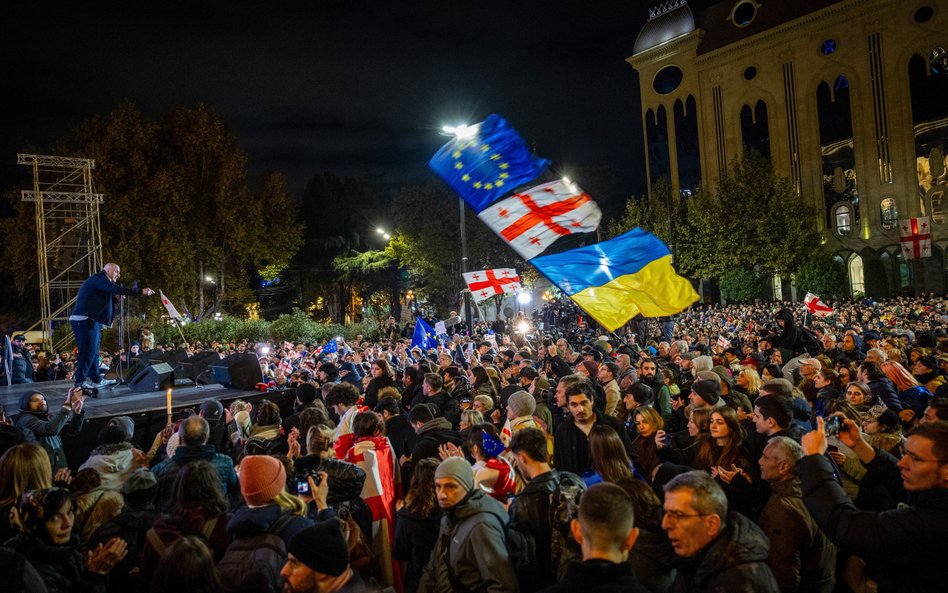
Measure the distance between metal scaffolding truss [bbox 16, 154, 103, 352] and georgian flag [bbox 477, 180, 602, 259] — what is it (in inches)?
780

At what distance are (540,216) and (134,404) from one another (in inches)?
298

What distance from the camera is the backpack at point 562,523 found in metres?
3.28

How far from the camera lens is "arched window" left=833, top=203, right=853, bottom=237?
4288cm

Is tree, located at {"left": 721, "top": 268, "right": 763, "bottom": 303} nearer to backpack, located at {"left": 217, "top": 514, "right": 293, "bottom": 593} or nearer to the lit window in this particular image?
the lit window

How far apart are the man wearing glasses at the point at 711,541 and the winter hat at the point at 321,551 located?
5.19ft

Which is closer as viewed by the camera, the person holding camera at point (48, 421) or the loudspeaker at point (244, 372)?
the person holding camera at point (48, 421)

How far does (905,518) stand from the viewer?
2.65 meters

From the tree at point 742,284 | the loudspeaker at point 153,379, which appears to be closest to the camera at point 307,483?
the loudspeaker at point 153,379

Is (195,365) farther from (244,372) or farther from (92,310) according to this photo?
(92,310)

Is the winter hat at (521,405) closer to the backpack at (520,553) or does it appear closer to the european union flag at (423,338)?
the backpack at (520,553)

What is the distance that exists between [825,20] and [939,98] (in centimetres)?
981

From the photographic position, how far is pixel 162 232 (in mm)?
32281

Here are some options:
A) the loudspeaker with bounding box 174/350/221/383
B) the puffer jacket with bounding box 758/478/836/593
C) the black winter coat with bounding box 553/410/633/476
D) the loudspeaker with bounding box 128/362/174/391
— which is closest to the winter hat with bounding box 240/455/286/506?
the black winter coat with bounding box 553/410/633/476

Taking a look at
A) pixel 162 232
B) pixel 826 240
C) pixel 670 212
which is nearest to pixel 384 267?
pixel 162 232
